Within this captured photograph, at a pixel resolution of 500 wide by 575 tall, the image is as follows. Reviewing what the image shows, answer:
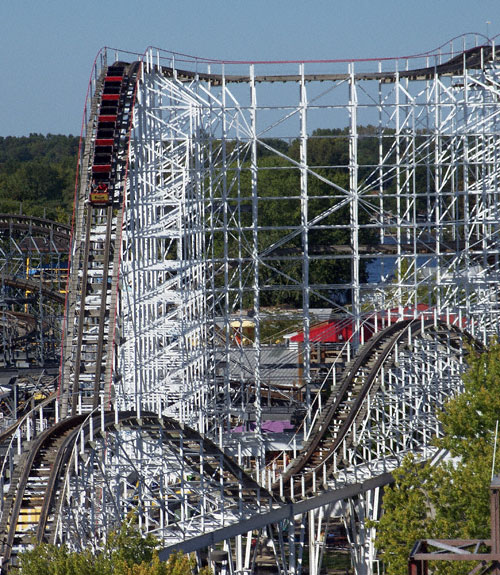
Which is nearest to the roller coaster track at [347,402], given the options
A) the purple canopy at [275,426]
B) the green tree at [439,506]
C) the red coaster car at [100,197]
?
the green tree at [439,506]

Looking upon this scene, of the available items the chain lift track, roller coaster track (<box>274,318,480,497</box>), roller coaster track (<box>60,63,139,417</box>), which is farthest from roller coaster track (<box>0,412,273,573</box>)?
roller coaster track (<box>60,63,139,417</box>)

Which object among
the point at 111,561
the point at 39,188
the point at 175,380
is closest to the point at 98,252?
the point at 175,380

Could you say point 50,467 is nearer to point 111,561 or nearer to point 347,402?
point 111,561

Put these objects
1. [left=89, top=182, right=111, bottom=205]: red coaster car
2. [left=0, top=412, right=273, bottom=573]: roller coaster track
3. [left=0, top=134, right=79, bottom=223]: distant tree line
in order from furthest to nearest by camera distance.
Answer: [left=0, top=134, right=79, bottom=223]: distant tree line
[left=89, top=182, right=111, bottom=205]: red coaster car
[left=0, top=412, right=273, bottom=573]: roller coaster track

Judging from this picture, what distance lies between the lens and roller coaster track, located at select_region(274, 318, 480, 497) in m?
24.0

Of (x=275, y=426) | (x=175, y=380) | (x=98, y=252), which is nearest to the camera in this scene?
(x=98, y=252)

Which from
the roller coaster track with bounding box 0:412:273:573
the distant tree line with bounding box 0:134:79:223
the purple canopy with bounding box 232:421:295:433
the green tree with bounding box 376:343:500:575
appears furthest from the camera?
the distant tree line with bounding box 0:134:79:223

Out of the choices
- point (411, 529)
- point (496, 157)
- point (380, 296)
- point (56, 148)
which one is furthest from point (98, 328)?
point (56, 148)

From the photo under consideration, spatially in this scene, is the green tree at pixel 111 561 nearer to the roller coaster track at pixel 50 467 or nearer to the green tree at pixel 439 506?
the roller coaster track at pixel 50 467

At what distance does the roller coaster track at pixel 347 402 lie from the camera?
2398 cm

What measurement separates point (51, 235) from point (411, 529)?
2653 centimetres

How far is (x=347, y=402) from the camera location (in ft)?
82.9

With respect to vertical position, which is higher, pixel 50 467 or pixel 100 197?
pixel 100 197

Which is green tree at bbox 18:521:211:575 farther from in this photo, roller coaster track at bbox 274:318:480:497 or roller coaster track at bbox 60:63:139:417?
roller coaster track at bbox 60:63:139:417
